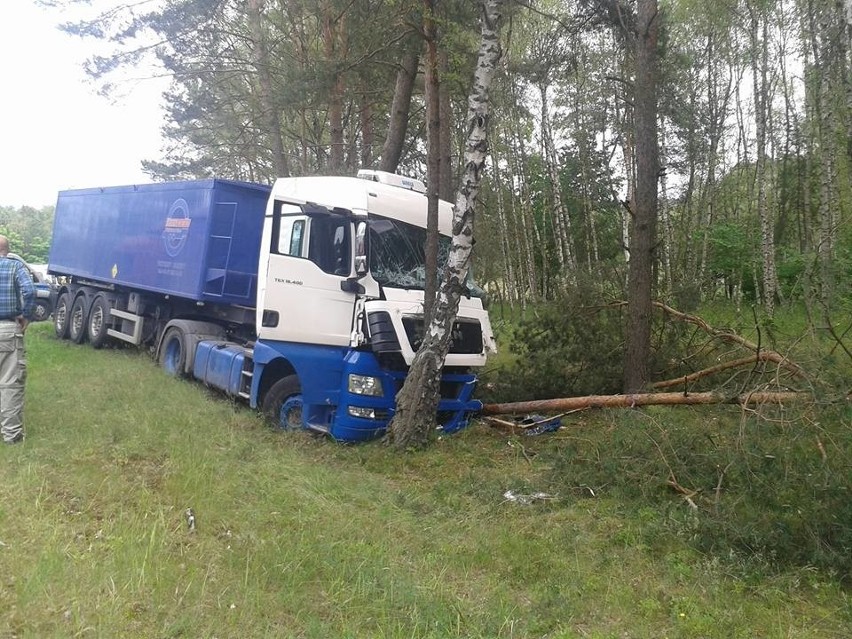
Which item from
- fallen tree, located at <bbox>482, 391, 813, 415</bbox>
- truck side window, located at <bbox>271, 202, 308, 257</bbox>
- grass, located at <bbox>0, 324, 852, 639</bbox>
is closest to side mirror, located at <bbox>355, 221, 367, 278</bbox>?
truck side window, located at <bbox>271, 202, 308, 257</bbox>

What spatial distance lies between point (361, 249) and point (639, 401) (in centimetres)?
336

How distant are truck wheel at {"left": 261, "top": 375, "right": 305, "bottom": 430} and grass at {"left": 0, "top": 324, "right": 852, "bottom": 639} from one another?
0.60 meters

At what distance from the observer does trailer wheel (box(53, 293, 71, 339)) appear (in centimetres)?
1470

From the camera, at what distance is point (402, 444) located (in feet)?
22.8

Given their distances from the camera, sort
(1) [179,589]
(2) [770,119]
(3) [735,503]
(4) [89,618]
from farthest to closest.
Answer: (2) [770,119] < (3) [735,503] < (1) [179,589] < (4) [89,618]

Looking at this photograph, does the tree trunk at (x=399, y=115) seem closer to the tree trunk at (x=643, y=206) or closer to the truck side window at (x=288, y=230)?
the tree trunk at (x=643, y=206)

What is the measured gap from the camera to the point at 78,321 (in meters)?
14.3

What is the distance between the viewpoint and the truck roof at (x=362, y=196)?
735cm

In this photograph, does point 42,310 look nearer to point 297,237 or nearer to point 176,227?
Result: point 176,227

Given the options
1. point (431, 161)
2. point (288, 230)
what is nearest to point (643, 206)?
point (431, 161)

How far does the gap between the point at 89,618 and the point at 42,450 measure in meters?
3.10

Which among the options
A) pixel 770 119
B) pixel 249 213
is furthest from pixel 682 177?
→ pixel 249 213

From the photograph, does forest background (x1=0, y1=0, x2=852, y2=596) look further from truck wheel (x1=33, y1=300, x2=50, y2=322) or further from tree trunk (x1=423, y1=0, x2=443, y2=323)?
truck wheel (x1=33, y1=300, x2=50, y2=322)

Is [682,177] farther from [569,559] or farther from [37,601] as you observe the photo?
[37,601]
